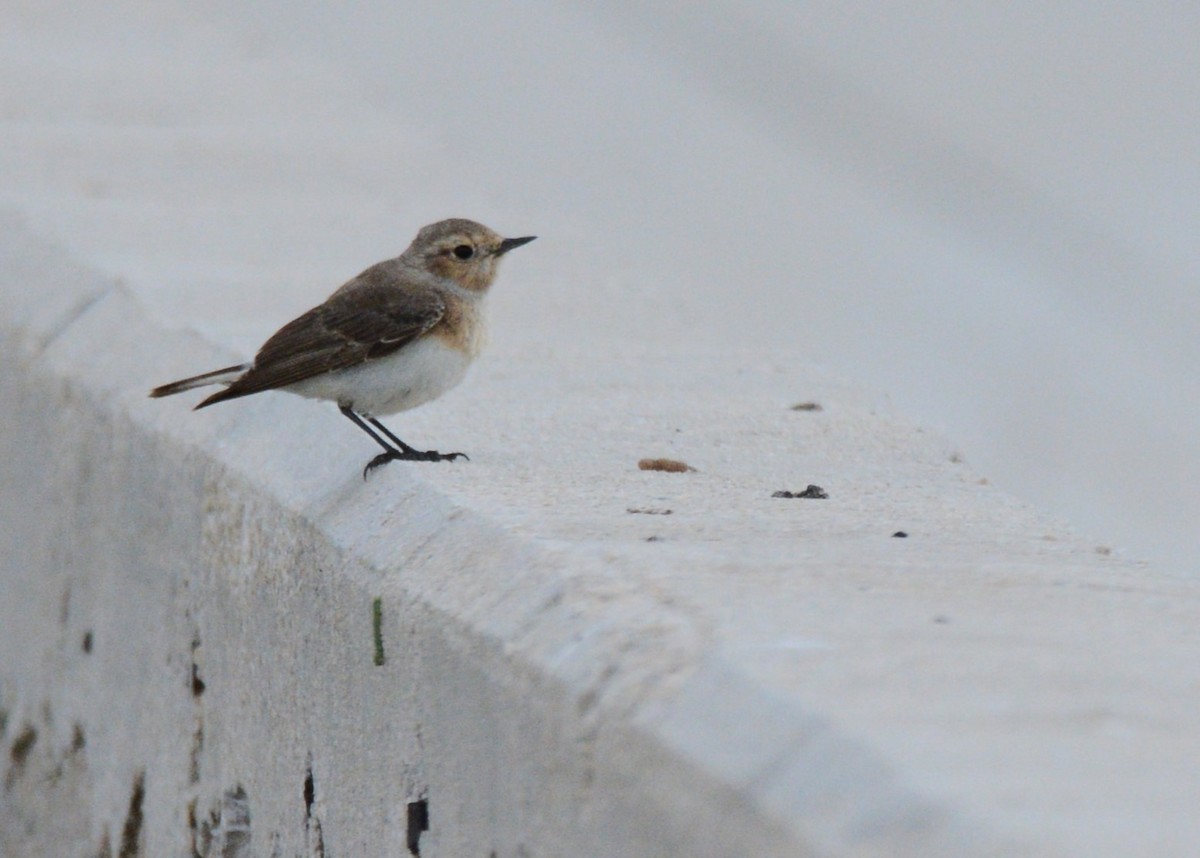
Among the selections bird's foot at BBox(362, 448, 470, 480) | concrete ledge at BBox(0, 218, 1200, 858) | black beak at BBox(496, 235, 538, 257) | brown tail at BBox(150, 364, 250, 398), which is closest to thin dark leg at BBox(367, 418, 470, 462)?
bird's foot at BBox(362, 448, 470, 480)

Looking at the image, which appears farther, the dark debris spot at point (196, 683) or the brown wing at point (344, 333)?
the brown wing at point (344, 333)

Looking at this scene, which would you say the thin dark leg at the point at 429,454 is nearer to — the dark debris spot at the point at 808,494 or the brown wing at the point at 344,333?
the brown wing at the point at 344,333

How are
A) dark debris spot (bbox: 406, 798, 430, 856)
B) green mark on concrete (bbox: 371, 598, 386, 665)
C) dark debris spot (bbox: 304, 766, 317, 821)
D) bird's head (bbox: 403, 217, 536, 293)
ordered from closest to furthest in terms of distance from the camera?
dark debris spot (bbox: 406, 798, 430, 856) < green mark on concrete (bbox: 371, 598, 386, 665) < dark debris spot (bbox: 304, 766, 317, 821) < bird's head (bbox: 403, 217, 536, 293)

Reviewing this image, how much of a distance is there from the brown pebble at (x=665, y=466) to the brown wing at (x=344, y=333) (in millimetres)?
732

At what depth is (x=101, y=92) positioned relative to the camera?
7586mm

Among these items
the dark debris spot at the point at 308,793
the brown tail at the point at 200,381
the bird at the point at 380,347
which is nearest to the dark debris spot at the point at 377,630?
the dark debris spot at the point at 308,793

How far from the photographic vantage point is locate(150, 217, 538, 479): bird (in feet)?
13.4

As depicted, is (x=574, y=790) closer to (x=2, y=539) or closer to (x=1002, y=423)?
(x=2, y=539)

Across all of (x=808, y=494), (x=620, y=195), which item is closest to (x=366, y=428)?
(x=808, y=494)

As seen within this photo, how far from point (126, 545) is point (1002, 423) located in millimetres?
4422

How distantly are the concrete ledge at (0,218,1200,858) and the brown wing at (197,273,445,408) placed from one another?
0.34ft

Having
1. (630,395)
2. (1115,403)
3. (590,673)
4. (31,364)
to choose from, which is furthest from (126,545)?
(1115,403)

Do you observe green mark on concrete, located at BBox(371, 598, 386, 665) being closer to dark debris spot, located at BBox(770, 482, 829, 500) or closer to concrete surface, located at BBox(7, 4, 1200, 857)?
concrete surface, located at BBox(7, 4, 1200, 857)

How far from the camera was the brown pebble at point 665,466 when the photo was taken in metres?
3.79
